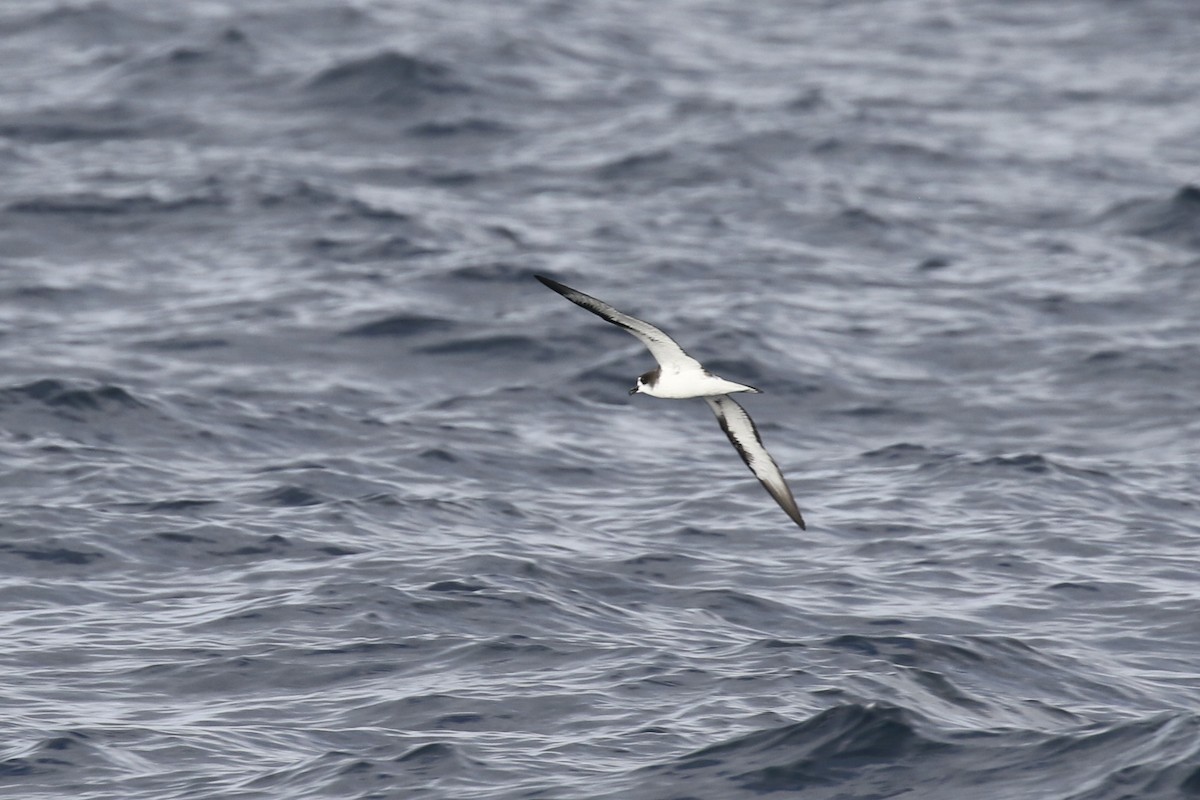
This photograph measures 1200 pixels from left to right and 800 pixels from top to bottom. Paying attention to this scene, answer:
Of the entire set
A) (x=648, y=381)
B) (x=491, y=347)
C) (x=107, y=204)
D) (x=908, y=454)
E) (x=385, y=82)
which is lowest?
(x=908, y=454)

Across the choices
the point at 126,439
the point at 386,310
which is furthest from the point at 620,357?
the point at 126,439

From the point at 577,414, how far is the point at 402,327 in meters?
2.63

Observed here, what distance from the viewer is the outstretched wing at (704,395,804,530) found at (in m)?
12.7

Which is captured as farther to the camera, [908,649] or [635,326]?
[908,649]

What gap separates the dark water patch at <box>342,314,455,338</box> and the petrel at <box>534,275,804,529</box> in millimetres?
6229

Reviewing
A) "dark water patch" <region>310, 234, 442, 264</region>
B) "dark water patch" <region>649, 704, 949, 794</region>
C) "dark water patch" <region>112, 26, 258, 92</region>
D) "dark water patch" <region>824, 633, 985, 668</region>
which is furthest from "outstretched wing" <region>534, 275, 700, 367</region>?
"dark water patch" <region>112, 26, 258, 92</region>

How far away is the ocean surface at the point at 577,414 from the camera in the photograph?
10.7m

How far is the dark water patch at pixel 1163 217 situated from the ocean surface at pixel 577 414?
0.09 metres

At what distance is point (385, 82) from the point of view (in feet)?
85.3

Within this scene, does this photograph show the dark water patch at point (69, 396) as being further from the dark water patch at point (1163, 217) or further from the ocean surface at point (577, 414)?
the dark water patch at point (1163, 217)

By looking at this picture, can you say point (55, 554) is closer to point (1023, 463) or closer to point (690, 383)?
point (690, 383)

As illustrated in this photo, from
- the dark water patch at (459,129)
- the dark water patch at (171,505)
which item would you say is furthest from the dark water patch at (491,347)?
the dark water patch at (459,129)

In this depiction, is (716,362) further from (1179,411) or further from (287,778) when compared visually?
(287,778)

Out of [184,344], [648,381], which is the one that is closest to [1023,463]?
[648,381]
